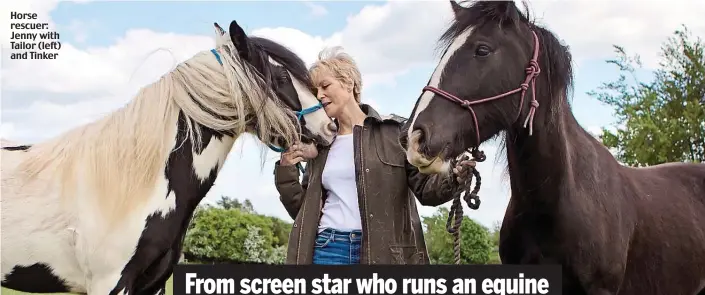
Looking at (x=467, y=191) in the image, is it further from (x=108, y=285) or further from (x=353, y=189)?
(x=108, y=285)

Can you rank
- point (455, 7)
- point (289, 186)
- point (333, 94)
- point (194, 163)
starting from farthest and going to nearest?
point (289, 186) → point (333, 94) → point (194, 163) → point (455, 7)

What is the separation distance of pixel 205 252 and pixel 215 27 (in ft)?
33.0

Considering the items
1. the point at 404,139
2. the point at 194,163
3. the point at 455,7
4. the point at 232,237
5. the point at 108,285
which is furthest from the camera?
the point at 232,237

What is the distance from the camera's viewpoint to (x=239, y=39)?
3.73 meters

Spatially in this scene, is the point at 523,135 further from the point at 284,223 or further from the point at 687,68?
the point at 687,68

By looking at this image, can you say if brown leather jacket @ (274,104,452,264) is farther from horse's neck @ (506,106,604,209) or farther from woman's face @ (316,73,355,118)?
horse's neck @ (506,106,604,209)

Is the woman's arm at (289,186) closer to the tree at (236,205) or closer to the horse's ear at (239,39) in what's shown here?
the horse's ear at (239,39)

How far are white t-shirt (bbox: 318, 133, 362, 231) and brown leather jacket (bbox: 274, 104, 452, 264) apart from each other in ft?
0.16

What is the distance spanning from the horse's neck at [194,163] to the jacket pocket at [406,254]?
1.00m

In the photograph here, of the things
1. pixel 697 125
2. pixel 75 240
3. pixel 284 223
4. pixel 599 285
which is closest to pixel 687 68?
pixel 697 125

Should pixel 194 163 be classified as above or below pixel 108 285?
above

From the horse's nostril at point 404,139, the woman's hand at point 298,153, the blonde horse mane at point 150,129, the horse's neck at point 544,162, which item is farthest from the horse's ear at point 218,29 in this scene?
the horse's neck at point 544,162

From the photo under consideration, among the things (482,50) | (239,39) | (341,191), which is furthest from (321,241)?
(482,50)

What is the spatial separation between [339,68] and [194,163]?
89cm
